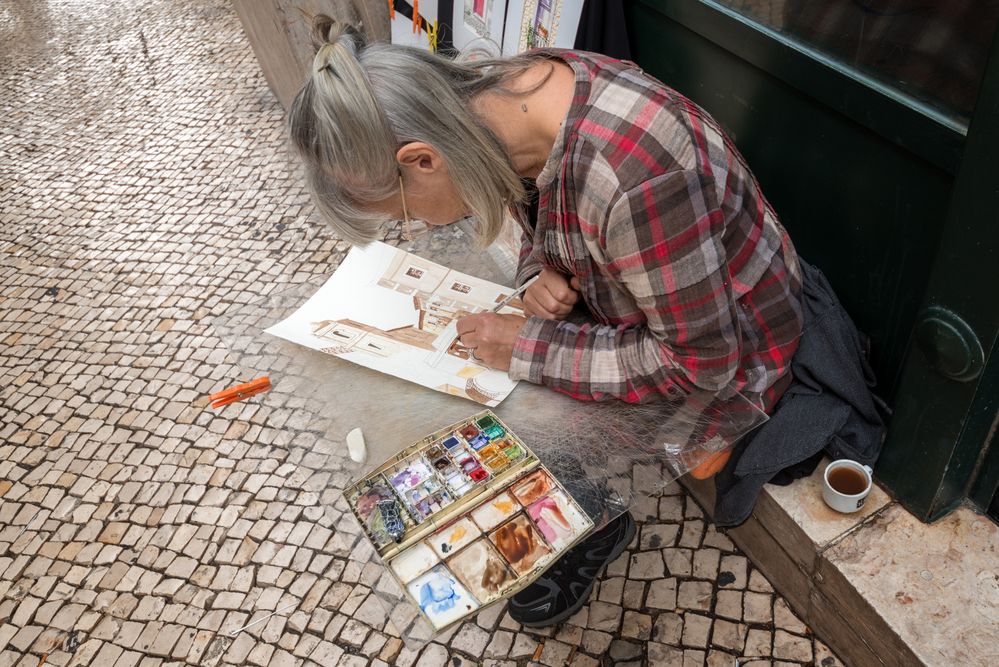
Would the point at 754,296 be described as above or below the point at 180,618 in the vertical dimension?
above

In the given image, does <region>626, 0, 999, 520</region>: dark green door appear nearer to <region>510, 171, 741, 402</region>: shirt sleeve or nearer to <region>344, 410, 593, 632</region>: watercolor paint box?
<region>510, 171, 741, 402</region>: shirt sleeve

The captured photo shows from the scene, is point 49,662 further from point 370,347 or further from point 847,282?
point 847,282

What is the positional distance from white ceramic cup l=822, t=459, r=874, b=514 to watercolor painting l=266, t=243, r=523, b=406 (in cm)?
104

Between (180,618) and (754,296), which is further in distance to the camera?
(180,618)

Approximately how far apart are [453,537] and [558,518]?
0.22m

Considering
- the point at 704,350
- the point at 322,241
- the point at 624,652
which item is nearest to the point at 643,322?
the point at 704,350

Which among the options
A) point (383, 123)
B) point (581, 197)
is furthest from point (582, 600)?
point (383, 123)

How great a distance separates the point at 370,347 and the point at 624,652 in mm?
1391

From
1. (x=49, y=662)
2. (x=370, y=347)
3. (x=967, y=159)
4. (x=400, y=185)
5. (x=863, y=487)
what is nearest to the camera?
(x=967, y=159)

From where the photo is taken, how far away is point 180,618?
2.76 metres

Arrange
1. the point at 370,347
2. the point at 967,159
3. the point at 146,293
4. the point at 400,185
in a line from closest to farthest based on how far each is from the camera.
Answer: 1. the point at 967,159
2. the point at 400,185
3. the point at 370,347
4. the point at 146,293

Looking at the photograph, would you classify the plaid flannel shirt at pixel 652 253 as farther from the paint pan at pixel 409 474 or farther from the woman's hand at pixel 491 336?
the paint pan at pixel 409 474

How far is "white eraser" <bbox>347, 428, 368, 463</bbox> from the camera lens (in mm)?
1687

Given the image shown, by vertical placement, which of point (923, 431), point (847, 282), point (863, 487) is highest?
point (847, 282)
